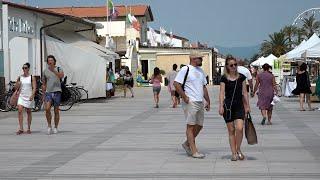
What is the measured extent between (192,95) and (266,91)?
667 centimetres

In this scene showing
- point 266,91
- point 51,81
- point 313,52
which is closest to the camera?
point 51,81

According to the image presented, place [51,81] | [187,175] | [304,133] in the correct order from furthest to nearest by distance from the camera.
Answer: [51,81] < [304,133] < [187,175]

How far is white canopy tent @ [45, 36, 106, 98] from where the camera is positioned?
26234mm

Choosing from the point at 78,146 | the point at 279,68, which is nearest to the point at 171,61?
the point at 279,68

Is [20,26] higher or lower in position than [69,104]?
higher

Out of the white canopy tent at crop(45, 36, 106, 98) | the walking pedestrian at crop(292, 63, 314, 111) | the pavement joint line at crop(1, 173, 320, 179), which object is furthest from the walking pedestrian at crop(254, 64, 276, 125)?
the white canopy tent at crop(45, 36, 106, 98)

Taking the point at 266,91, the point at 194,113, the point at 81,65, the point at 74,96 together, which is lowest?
the point at 74,96

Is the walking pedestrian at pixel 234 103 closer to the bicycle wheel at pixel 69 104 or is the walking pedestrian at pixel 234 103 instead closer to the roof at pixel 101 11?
the bicycle wheel at pixel 69 104

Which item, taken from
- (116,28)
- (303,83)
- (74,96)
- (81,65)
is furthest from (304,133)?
(116,28)

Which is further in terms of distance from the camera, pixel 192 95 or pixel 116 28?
pixel 116 28

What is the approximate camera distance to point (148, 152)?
35.9 ft

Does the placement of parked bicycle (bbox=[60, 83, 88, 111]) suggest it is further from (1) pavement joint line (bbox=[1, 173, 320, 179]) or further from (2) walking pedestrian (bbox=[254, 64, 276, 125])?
(1) pavement joint line (bbox=[1, 173, 320, 179])

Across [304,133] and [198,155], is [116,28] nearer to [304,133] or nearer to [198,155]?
[304,133]

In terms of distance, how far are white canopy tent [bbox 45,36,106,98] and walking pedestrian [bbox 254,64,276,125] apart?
11.7 m
